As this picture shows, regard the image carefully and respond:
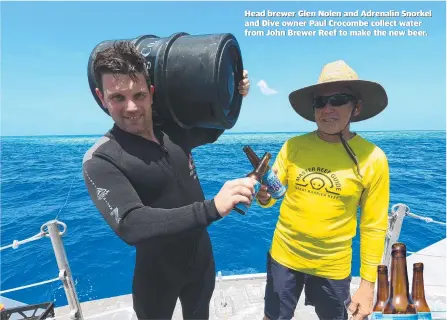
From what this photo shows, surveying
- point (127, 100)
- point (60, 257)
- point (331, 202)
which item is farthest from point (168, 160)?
point (60, 257)

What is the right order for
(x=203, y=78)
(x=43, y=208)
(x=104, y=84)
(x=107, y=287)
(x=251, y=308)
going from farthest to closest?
(x=43, y=208), (x=107, y=287), (x=251, y=308), (x=203, y=78), (x=104, y=84)

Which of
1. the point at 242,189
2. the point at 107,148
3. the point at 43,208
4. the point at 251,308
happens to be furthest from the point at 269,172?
the point at 43,208

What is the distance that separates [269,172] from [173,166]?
610 mm

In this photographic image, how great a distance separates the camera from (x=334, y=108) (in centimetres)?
205

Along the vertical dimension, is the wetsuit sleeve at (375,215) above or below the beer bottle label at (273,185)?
below

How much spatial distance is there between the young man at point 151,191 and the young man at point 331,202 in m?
0.58

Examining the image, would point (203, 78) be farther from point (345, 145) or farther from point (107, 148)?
point (345, 145)

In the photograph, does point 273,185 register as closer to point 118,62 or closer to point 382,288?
point 382,288

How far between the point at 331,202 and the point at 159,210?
1320 millimetres

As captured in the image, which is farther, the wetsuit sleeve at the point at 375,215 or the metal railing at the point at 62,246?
the metal railing at the point at 62,246

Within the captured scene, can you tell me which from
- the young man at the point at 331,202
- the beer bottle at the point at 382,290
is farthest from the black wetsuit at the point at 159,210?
the beer bottle at the point at 382,290

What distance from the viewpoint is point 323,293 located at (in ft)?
7.45

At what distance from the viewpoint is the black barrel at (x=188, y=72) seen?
1.65m

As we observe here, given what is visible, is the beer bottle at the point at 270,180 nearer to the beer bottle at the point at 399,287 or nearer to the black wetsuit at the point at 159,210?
the black wetsuit at the point at 159,210
